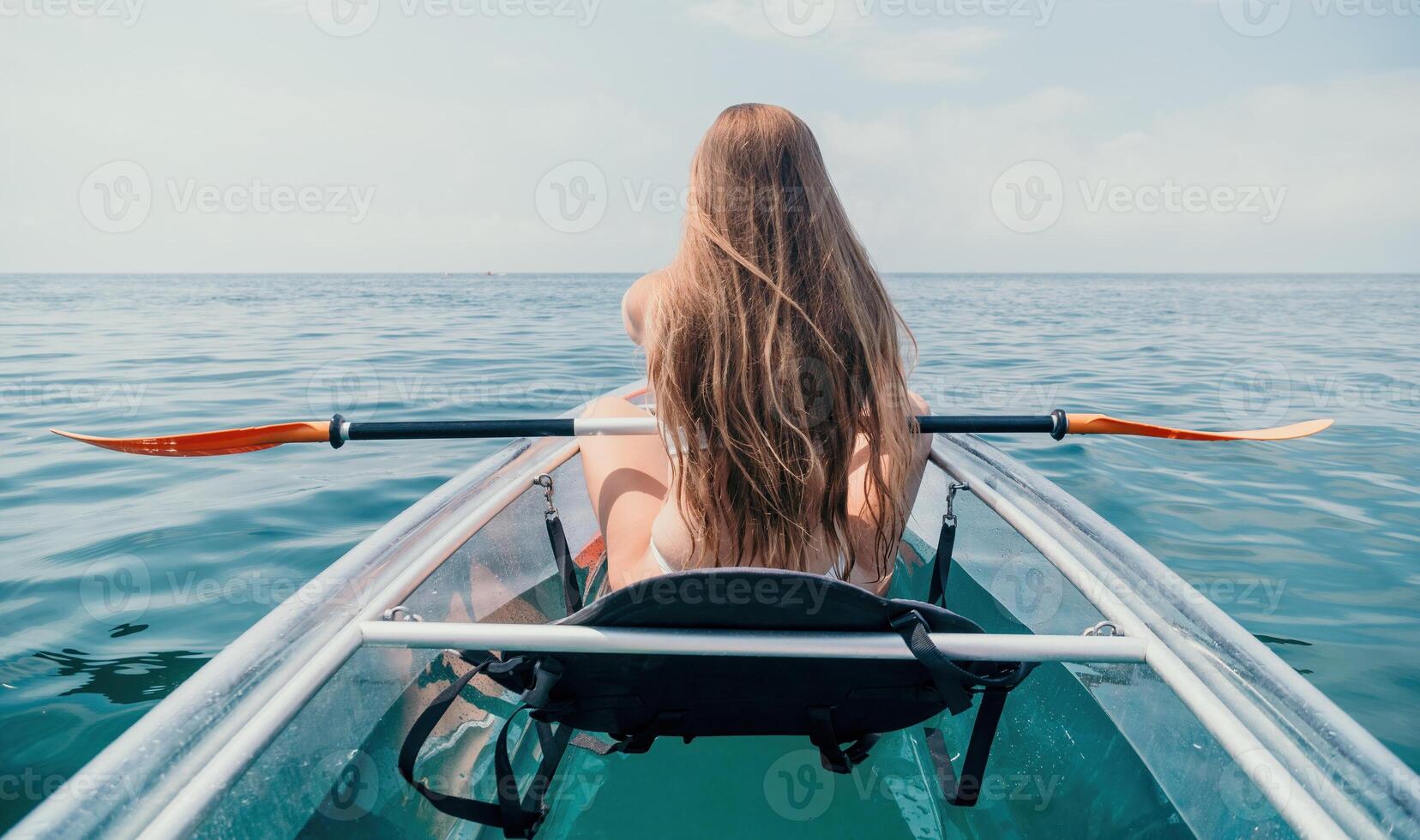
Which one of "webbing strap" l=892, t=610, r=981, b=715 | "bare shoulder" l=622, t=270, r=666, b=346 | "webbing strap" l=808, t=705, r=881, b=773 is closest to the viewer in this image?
"webbing strap" l=892, t=610, r=981, b=715

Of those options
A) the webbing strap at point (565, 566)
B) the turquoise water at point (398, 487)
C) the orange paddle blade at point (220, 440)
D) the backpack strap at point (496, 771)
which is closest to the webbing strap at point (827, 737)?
the backpack strap at point (496, 771)

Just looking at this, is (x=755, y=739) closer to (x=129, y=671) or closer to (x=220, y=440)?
(x=220, y=440)

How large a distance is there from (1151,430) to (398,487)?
13.1 ft

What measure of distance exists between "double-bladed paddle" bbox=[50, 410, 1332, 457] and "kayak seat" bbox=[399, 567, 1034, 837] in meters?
0.79

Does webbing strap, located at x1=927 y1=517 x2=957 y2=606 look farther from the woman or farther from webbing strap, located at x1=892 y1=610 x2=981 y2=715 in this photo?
webbing strap, located at x1=892 y1=610 x2=981 y2=715

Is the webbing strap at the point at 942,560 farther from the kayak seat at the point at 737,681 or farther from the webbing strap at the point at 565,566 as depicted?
the webbing strap at the point at 565,566

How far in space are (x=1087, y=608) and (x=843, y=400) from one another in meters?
0.82

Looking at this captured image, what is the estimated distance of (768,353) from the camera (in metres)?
1.51

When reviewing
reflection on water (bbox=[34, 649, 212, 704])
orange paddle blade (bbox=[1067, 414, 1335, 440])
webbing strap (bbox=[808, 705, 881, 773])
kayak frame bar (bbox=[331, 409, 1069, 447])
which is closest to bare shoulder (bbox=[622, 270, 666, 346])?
kayak frame bar (bbox=[331, 409, 1069, 447])

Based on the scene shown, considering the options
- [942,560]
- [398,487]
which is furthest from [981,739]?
[398,487]

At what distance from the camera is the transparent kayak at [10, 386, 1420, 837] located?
1.06 meters

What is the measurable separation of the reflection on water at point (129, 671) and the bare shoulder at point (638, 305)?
200cm

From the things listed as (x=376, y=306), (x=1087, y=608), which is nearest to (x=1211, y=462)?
(x=1087, y=608)

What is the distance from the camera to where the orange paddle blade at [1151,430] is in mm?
2250
